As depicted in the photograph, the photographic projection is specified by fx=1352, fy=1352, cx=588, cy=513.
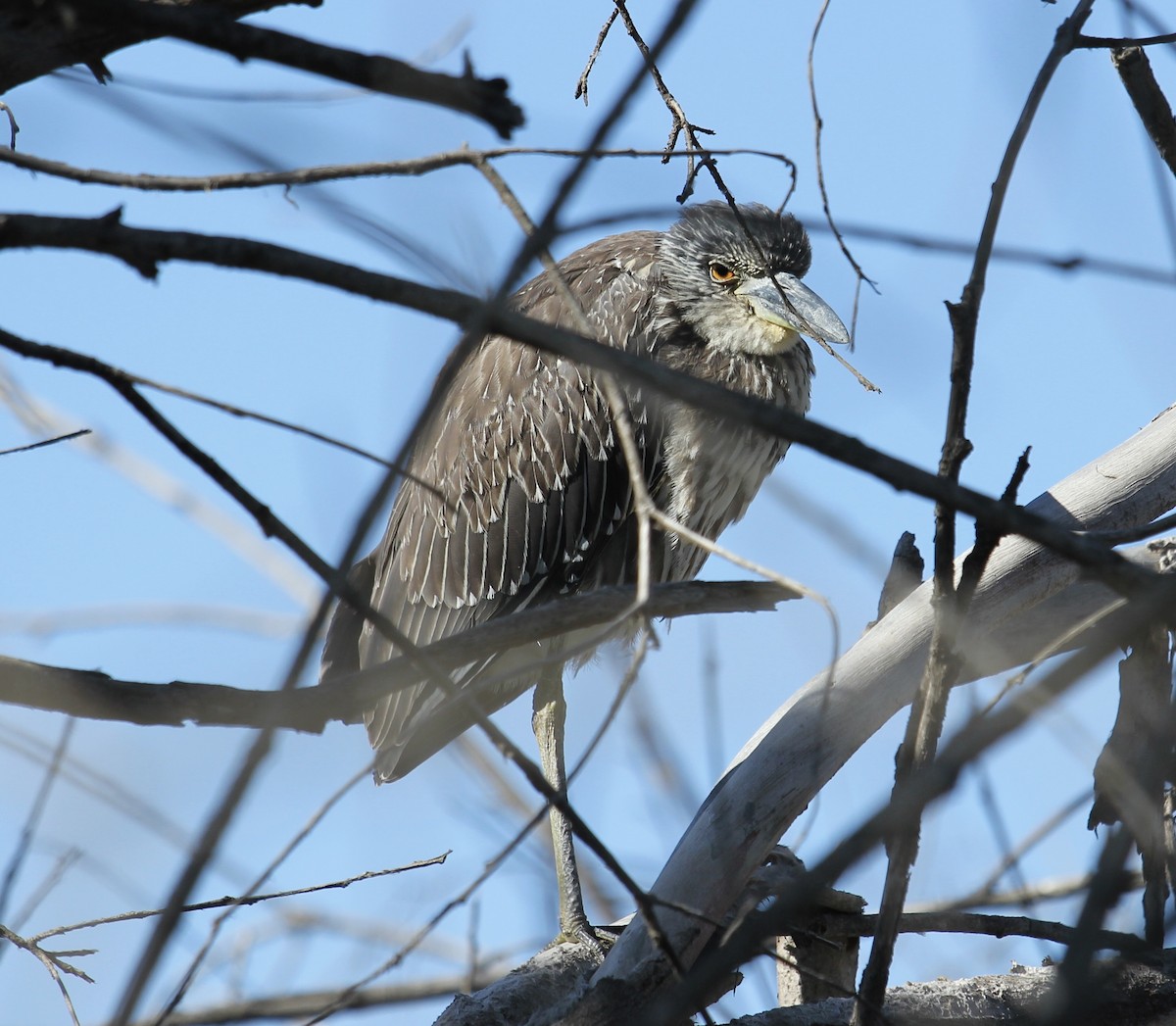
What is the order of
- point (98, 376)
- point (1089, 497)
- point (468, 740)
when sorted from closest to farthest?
point (98, 376) < point (1089, 497) < point (468, 740)

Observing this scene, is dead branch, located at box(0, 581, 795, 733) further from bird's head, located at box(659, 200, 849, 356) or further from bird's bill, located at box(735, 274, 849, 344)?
bird's head, located at box(659, 200, 849, 356)

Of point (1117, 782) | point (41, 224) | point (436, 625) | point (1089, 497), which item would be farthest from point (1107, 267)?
point (436, 625)

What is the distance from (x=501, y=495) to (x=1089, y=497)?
8.01 feet

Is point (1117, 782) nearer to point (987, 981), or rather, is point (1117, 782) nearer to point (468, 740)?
point (987, 981)

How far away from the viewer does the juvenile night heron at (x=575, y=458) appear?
486cm

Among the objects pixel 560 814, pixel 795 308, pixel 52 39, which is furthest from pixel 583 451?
pixel 52 39

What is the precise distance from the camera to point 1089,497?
3.16 m

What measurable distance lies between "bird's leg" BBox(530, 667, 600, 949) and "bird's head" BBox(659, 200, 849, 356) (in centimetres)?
148

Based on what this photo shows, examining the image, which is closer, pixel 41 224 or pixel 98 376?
pixel 41 224

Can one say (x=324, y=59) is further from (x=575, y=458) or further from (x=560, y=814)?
(x=560, y=814)

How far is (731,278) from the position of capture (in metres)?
5.21

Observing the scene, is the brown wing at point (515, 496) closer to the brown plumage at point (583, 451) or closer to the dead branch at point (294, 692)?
the brown plumage at point (583, 451)

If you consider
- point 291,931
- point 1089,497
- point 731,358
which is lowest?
point 1089,497

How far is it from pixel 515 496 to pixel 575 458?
0.30 m
